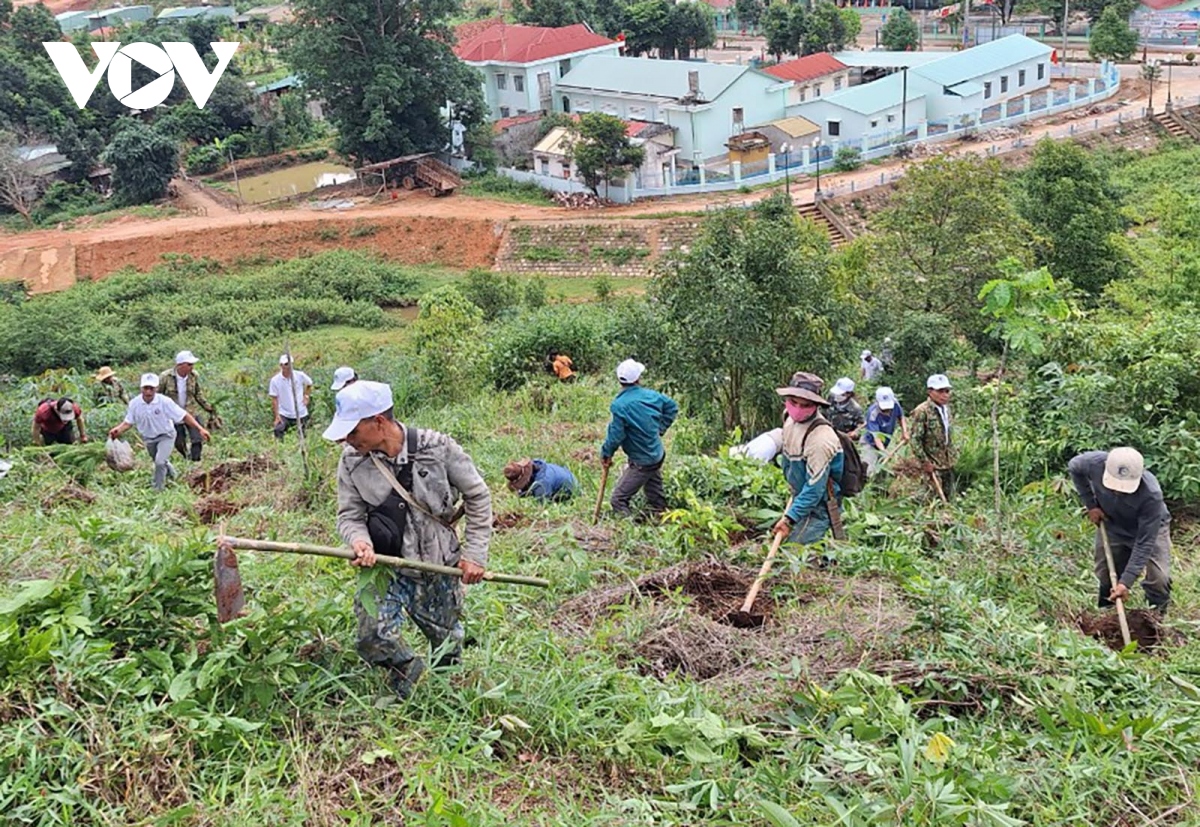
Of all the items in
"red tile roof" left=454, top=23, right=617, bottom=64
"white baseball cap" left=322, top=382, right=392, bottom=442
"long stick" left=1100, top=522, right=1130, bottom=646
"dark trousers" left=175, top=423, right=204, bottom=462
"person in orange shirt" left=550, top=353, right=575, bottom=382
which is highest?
"white baseball cap" left=322, top=382, right=392, bottom=442

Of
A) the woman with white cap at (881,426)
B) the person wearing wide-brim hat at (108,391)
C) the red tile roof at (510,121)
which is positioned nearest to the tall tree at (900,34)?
the red tile roof at (510,121)

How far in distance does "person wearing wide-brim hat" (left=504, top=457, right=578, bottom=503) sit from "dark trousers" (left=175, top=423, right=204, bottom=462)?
3.63 meters

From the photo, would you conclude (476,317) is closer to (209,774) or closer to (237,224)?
(209,774)

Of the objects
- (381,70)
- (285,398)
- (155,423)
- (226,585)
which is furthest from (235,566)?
(381,70)

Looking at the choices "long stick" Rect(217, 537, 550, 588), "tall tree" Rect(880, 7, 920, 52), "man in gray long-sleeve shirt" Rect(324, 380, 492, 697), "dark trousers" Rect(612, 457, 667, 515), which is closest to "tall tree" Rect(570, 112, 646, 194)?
"tall tree" Rect(880, 7, 920, 52)

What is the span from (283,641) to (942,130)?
138ft

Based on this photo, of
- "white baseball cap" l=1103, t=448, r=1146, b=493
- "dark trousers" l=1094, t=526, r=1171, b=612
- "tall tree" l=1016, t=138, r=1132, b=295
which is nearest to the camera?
"white baseball cap" l=1103, t=448, r=1146, b=493

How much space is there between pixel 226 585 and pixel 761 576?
105 inches

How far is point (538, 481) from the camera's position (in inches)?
334

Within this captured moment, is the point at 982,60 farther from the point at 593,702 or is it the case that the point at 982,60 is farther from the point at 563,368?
the point at 593,702

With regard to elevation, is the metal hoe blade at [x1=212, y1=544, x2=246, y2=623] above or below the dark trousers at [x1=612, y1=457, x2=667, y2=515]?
above

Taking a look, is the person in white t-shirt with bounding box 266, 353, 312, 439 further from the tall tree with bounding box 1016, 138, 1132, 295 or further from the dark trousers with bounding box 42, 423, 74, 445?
the tall tree with bounding box 1016, 138, 1132, 295

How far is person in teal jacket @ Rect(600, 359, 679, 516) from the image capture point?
7.95 m

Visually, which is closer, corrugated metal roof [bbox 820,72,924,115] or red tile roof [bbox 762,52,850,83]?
corrugated metal roof [bbox 820,72,924,115]
